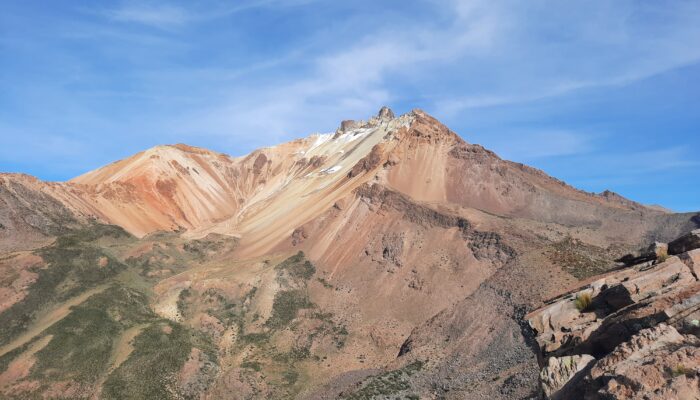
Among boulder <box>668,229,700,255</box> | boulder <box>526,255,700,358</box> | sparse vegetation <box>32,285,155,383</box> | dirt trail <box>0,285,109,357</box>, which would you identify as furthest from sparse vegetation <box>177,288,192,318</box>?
boulder <box>668,229,700,255</box>

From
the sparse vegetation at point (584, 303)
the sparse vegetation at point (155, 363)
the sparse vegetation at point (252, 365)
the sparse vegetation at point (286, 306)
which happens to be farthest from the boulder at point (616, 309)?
the sparse vegetation at point (286, 306)

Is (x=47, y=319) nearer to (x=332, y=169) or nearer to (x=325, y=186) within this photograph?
(x=325, y=186)

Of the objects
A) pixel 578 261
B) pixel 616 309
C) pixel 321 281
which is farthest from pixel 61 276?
pixel 616 309

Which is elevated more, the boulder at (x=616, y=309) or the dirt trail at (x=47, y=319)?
the dirt trail at (x=47, y=319)

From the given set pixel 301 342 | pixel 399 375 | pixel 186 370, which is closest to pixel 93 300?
pixel 186 370

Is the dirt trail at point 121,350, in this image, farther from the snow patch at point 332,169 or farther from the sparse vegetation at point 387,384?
the snow patch at point 332,169

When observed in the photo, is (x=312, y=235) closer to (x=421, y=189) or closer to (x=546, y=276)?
(x=421, y=189)

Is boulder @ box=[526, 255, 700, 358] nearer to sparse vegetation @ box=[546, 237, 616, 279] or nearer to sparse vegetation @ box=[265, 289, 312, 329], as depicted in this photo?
sparse vegetation @ box=[546, 237, 616, 279]
